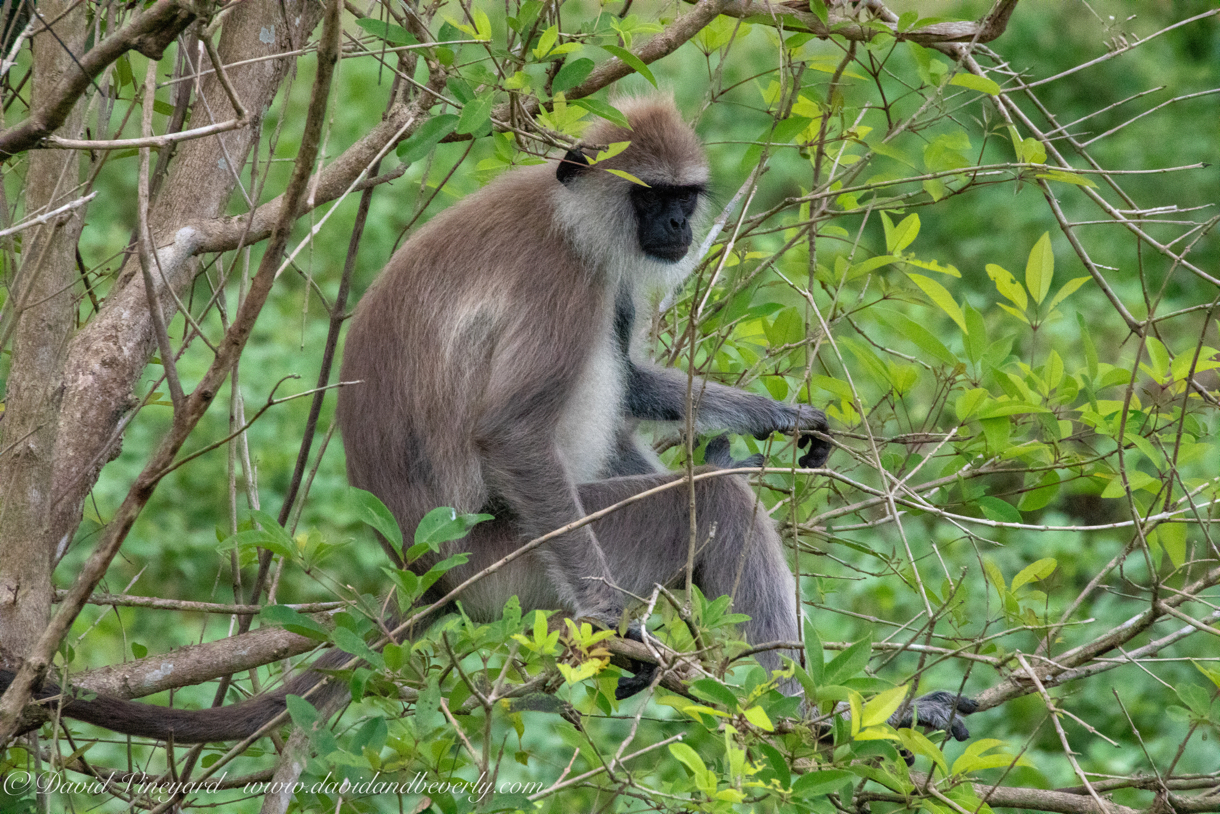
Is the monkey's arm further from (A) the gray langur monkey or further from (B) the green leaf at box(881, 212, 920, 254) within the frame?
(B) the green leaf at box(881, 212, 920, 254)

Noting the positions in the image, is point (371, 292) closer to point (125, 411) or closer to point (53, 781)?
point (125, 411)

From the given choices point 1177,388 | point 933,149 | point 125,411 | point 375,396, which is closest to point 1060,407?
point 1177,388

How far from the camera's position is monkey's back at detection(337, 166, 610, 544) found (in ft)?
11.8

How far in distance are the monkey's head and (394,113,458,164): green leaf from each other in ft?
3.66

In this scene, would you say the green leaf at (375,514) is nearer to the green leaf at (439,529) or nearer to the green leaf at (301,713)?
the green leaf at (439,529)

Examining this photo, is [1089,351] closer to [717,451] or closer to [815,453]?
[815,453]

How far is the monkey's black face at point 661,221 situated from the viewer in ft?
13.0

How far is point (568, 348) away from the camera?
12.1ft

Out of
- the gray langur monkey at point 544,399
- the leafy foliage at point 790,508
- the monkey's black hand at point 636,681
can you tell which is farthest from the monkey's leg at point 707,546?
the monkey's black hand at point 636,681

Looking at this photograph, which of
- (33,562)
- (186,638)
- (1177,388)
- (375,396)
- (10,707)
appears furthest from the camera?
(186,638)

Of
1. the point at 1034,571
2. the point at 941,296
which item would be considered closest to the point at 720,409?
the point at 941,296

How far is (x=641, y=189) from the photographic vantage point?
13.1 ft

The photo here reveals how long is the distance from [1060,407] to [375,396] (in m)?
2.01

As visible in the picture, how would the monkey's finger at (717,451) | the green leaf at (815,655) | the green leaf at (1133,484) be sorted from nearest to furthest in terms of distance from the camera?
the green leaf at (815,655) → the green leaf at (1133,484) → the monkey's finger at (717,451)
